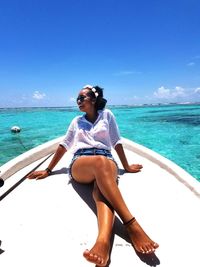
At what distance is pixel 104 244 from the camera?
132 cm

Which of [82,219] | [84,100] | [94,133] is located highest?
[84,100]

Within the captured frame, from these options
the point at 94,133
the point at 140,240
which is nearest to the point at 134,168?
the point at 94,133

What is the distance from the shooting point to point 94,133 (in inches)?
89.7

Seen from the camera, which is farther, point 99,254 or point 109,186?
point 109,186

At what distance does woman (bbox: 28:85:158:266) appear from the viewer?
4.47 ft

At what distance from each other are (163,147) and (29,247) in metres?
7.71

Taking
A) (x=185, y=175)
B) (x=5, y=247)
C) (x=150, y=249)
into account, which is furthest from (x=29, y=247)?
(x=185, y=175)

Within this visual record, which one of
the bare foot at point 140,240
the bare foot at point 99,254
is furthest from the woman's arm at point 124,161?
the bare foot at point 99,254

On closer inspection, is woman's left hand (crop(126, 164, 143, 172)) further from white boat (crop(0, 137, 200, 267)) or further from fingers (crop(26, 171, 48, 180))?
fingers (crop(26, 171, 48, 180))

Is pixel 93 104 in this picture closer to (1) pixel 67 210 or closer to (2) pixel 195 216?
(1) pixel 67 210

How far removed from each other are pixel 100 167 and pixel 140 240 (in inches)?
23.1

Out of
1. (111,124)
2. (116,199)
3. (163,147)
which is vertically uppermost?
(111,124)

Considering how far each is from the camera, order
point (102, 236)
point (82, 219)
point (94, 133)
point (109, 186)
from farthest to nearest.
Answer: point (94, 133), point (82, 219), point (109, 186), point (102, 236)

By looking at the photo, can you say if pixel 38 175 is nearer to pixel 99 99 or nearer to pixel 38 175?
pixel 38 175
